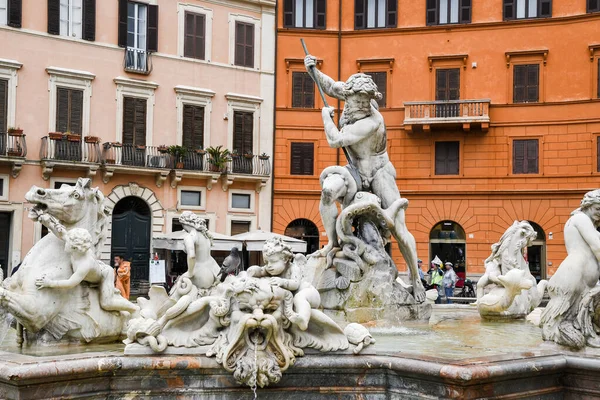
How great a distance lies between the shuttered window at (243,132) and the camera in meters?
31.0

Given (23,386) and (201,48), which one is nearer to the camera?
(23,386)

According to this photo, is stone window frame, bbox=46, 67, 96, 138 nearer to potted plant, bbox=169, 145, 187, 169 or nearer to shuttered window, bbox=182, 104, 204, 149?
potted plant, bbox=169, 145, 187, 169

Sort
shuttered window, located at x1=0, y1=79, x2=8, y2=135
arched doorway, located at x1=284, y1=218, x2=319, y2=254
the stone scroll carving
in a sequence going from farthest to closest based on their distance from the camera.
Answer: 1. arched doorway, located at x1=284, y1=218, x2=319, y2=254
2. shuttered window, located at x1=0, y1=79, x2=8, y2=135
3. the stone scroll carving

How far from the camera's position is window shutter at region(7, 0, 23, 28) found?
26.5m

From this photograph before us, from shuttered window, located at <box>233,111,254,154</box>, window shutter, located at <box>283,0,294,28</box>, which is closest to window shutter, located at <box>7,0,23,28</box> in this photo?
shuttered window, located at <box>233,111,254,154</box>

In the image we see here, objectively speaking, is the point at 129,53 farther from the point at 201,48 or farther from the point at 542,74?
the point at 542,74

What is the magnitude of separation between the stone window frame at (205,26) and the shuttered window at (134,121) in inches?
102

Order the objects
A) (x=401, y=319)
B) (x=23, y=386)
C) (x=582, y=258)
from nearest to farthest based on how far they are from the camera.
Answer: (x=23, y=386)
(x=582, y=258)
(x=401, y=319)

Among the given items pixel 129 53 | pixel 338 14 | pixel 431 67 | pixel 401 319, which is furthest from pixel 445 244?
pixel 401 319

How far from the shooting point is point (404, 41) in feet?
104

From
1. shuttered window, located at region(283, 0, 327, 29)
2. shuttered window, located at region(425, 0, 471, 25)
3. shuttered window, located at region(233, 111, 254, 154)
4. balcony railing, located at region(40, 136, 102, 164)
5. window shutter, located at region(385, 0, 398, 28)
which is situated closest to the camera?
balcony railing, located at region(40, 136, 102, 164)

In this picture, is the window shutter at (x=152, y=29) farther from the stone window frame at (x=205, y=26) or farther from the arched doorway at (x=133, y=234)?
the arched doorway at (x=133, y=234)

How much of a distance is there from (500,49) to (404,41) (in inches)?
142

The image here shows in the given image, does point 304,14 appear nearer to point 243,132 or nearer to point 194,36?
point 194,36
